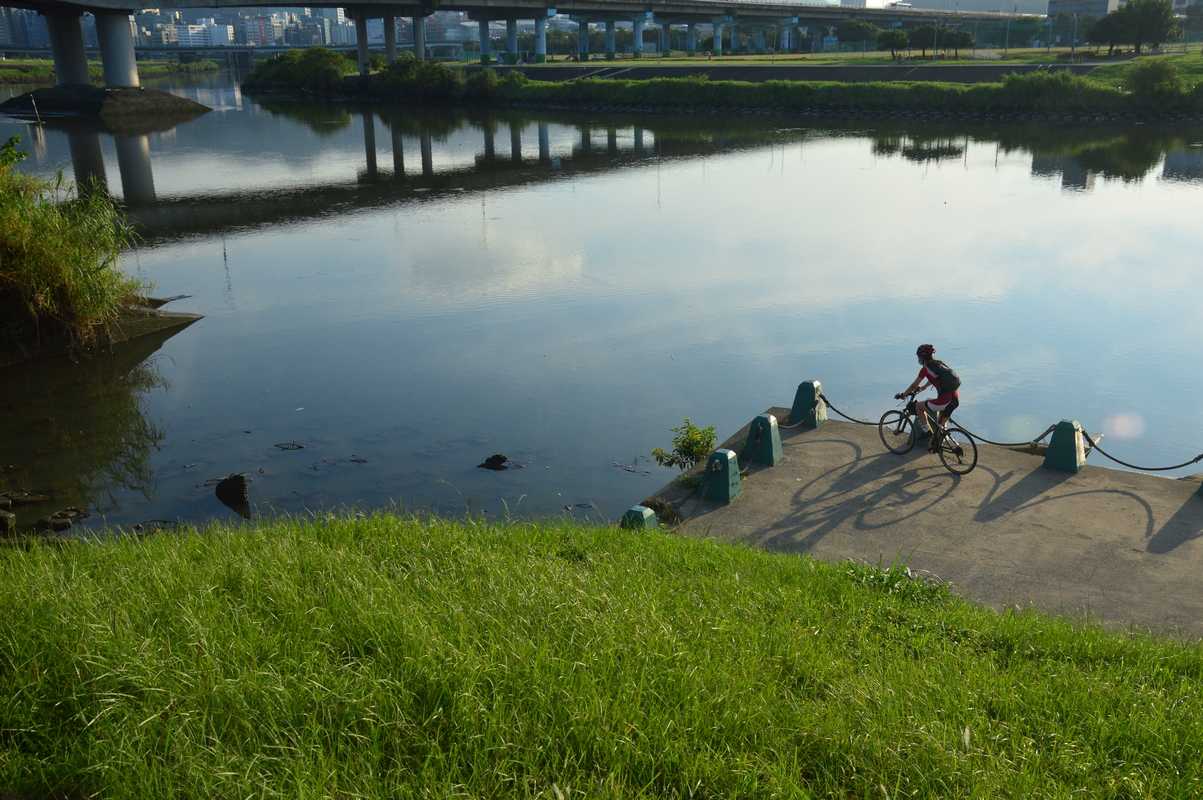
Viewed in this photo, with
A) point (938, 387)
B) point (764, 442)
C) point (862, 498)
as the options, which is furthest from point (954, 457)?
point (764, 442)

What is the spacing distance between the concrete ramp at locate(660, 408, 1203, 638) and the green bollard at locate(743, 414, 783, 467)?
0.61 ft

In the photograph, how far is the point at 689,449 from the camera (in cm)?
1327

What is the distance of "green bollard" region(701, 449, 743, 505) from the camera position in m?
11.0

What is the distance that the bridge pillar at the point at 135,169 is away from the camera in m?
37.8

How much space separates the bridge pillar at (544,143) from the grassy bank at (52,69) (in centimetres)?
Result: 5266

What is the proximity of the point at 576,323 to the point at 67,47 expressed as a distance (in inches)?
2839

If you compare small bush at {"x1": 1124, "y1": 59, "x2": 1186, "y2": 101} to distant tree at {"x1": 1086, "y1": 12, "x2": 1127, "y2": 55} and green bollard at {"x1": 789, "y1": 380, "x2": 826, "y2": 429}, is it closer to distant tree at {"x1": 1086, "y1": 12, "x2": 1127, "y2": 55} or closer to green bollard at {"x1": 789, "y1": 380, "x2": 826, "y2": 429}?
distant tree at {"x1": 1086, "y1": 12, "x2": 1127, "y2": 55}

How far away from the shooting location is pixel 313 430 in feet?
49.9

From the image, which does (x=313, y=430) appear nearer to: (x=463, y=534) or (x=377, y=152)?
(x=463, y=534)

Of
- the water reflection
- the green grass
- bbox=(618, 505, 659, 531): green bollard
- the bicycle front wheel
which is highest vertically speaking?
the green grass

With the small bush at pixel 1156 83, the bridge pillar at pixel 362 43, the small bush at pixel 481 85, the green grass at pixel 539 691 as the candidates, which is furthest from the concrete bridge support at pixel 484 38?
the green grass at pixel 539 691

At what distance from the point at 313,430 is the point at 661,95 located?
60981 mm

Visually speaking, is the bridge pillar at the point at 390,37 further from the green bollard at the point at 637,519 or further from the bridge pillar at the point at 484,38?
the green bollard at the point at 637,519

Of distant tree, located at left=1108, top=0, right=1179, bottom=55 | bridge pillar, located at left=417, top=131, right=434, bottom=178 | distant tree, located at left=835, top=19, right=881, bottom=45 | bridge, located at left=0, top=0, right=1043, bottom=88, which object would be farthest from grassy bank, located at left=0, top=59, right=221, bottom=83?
distant tree, located at left=835, top=19, right=881, bottom=45
